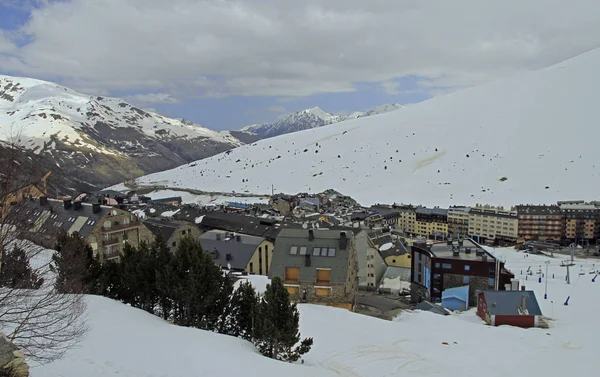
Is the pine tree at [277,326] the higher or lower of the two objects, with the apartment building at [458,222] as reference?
lower

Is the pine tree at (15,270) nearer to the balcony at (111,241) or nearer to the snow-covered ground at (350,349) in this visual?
the snow-covered ground at (350,349)

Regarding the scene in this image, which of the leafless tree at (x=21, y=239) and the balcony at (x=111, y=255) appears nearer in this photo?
the leafless tree at (x=21, y=239)

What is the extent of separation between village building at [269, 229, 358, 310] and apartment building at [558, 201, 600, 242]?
8516 cm

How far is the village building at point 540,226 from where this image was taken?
319 feet

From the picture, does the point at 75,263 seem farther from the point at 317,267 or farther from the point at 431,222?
the point at 431,222

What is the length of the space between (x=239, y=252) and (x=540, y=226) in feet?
258

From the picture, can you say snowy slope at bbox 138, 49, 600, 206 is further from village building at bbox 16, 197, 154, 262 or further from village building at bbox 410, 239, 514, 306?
village building at bbox 16, 197, 154, 262

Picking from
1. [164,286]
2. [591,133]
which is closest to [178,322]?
[164,286]

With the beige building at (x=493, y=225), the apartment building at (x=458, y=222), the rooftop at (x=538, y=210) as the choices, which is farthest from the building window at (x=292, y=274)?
the rooftop at (x=538, y=210)

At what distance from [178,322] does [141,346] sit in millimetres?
6075

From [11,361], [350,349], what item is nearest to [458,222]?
[350,349]

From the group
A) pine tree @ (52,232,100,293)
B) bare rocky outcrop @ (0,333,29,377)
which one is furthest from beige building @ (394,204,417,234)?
bare rocky outcrop @ (0,333,29,377)

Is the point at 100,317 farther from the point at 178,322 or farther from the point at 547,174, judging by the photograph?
the point at 547,174

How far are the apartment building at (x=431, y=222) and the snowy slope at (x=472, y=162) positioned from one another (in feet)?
64.4
